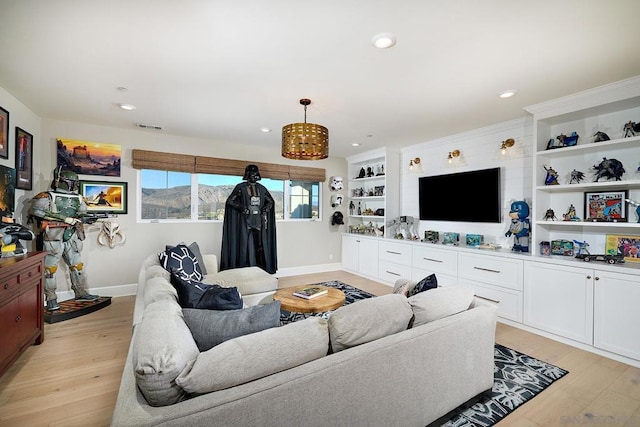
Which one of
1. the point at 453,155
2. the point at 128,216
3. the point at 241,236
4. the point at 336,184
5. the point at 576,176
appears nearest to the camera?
the point at 576,176

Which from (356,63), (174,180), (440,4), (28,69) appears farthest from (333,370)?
(174,180)

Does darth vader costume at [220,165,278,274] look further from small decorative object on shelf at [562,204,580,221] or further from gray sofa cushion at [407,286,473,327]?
small decorative object on shelf at [562,204,580,221]

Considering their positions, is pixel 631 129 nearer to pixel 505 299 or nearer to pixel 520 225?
pixel 520 225

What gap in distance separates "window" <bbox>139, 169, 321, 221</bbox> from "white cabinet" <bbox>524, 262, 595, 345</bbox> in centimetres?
390

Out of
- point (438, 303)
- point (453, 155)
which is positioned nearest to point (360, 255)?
point (453, 155)

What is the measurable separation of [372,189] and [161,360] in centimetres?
520

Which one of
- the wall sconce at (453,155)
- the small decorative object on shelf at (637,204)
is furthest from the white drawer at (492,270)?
the wall sconce at (453,155)

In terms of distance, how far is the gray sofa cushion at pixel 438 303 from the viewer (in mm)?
1750

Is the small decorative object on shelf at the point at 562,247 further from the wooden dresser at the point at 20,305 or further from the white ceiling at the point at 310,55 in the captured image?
the wooden dresser at the point at 20,305

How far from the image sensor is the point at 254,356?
1195 mm

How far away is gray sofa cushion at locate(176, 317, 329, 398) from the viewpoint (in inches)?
42.5

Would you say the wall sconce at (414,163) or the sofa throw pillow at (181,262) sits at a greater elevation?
the wall sconce at (414,163)

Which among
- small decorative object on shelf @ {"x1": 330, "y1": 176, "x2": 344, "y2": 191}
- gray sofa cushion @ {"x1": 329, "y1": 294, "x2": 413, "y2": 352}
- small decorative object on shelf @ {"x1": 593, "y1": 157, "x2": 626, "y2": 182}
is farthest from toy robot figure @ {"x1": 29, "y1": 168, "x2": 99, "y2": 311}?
small decorative object on shelf @ {"x1": 593, "y1": 157, "x2": 626, "y2": 182}

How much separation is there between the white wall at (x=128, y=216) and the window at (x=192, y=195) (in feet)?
0.45
